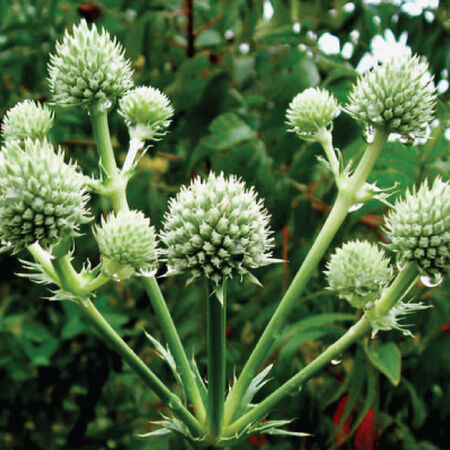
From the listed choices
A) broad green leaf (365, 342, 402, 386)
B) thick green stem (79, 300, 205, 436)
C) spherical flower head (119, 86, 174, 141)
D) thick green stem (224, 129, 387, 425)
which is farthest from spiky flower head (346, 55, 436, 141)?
thick green stem (79, 300, 205, 436)

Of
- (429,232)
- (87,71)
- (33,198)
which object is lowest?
(429,232)

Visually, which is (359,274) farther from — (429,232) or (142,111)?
(142,111)

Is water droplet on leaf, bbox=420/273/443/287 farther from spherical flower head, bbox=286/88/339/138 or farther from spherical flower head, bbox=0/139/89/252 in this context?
spherical flower head, bbox=0/139/89/252

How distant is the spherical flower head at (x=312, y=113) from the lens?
1634 millimetres

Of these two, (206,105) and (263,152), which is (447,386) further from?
(206,105)

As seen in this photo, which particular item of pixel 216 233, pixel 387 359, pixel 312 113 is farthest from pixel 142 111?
pixel 387 359

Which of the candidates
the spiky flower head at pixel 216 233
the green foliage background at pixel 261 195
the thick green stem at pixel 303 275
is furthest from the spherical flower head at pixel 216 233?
the green foliage background at pixel 261 195

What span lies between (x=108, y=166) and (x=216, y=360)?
1.94 feet

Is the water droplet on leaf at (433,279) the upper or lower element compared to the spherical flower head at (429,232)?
lower

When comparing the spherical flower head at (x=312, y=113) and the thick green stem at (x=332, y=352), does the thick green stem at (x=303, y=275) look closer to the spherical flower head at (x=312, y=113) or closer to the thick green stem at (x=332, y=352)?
the thick green stem at (x=332, y=352)

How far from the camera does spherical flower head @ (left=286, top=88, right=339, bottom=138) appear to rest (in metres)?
1.63

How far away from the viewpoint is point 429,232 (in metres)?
1.25

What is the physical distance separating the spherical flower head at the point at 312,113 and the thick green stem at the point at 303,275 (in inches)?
7.6

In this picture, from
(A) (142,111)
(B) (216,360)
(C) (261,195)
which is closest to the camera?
(B) (216,360)
